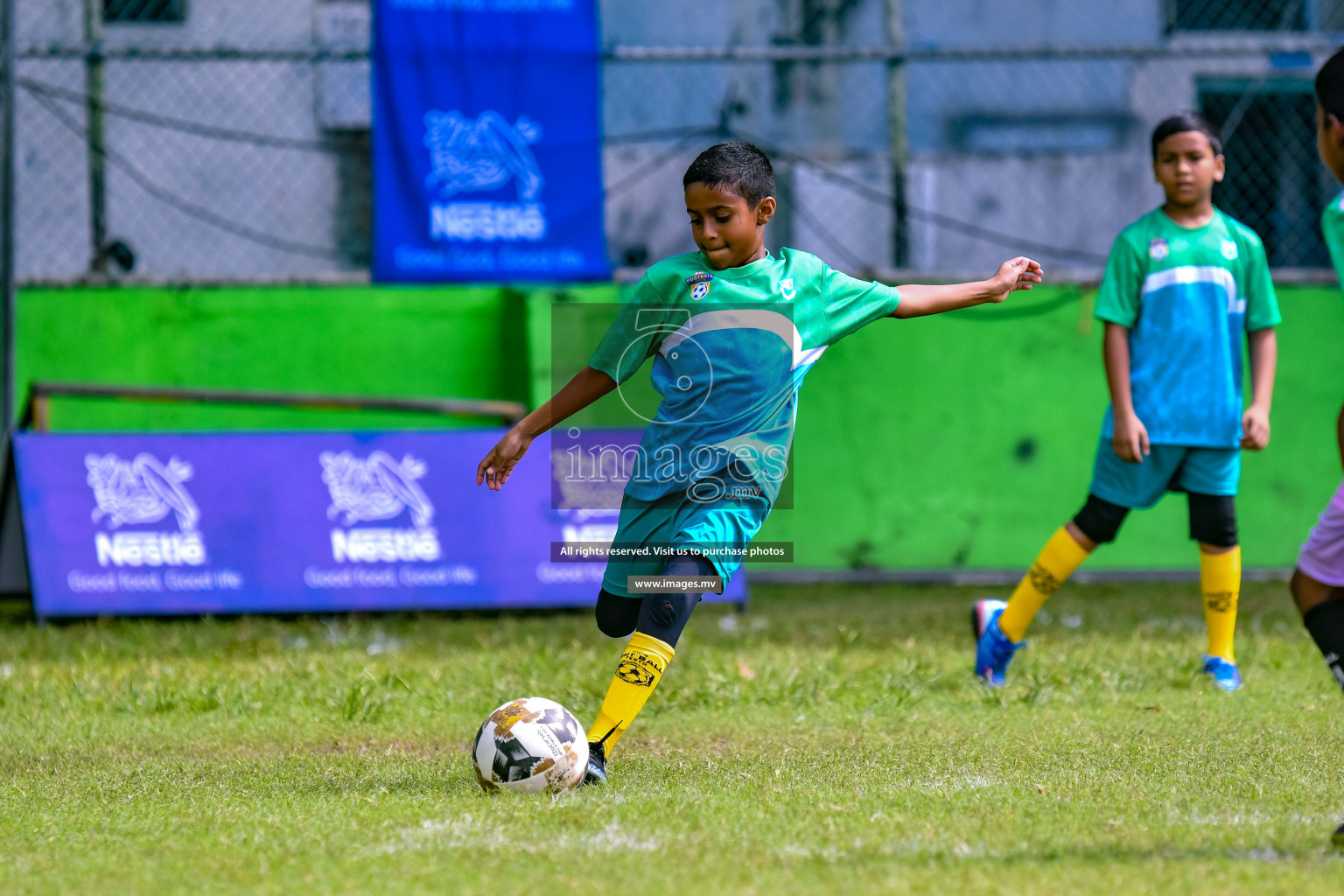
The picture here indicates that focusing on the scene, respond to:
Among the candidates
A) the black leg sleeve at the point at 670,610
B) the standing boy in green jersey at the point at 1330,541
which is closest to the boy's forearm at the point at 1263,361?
the standing boy in green jersey at the point at 1330,541

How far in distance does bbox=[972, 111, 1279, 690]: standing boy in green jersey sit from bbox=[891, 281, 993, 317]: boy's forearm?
4.38 ft

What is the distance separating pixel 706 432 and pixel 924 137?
8.70 m

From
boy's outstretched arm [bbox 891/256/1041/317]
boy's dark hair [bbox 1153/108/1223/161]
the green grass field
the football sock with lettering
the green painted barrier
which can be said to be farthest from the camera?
the green painted barrier

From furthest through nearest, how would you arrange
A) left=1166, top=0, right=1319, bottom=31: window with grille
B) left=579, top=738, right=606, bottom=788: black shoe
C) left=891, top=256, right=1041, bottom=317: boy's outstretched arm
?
left=1166, top=0, right=1319, bottom=31: window with grille
left=891, top=256, right=1041, bottom=317: boy's outstretched arm
left=579, top=738, right=606, bottom=788: black shoe

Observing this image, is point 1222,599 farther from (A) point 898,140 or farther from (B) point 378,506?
(A) point 898,140

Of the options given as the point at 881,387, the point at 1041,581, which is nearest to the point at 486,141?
the point at 881,387

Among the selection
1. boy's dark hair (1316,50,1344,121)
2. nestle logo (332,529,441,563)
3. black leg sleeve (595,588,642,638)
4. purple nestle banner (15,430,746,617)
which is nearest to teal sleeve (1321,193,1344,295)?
boy's dark hair (1316,50,1344,121)

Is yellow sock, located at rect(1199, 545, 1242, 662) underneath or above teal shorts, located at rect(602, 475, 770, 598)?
underneath

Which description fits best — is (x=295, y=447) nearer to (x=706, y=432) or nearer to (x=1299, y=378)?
(x=706, y=432)

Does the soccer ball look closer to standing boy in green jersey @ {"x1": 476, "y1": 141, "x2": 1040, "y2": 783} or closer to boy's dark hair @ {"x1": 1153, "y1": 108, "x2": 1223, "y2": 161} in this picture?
standing boy in green jersey @ {"x1": 476, "y1": 141, "x2": 1040, "y2": 783}

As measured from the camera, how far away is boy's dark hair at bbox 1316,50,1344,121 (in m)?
2.92

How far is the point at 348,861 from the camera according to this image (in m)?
2.92

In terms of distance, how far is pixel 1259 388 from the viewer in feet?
17.2

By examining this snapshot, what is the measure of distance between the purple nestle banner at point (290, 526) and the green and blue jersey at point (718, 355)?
3.56 meters
